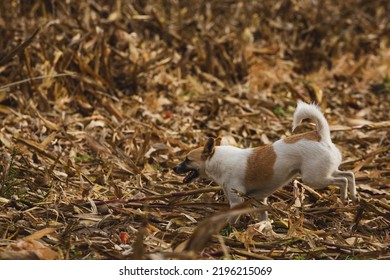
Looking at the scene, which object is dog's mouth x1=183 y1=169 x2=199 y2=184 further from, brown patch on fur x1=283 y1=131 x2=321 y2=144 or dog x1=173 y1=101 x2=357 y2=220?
brown patch on fur x1=283 y1=131 x2=321 y2=144

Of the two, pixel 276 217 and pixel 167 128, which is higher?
pixel 276 217

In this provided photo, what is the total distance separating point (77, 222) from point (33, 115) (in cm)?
323

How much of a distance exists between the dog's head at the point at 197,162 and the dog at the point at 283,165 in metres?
0.01

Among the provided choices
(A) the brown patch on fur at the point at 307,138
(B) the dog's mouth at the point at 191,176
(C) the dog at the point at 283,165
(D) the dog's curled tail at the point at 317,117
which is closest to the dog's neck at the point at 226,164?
(C) the dog at the point at 283,165

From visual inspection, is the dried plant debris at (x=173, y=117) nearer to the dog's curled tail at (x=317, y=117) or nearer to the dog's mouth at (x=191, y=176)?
the dog's mouth at (x=191, y=176)

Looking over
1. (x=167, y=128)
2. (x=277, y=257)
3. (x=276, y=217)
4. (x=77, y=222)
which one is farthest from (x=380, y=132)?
(x=77, y=222)

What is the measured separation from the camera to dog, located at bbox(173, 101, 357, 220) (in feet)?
16.7

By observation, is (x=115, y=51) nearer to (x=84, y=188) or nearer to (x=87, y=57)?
(x=87, y=57)

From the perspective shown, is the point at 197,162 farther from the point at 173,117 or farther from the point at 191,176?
the point at 173,117

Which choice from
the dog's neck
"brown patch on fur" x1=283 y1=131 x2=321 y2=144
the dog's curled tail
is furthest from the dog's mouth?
the dog's curled tail

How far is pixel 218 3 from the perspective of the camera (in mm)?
11906

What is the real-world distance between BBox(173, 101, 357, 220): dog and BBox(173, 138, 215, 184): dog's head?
0.04 ft

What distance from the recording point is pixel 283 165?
514cm

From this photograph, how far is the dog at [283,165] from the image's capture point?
5082 mm
